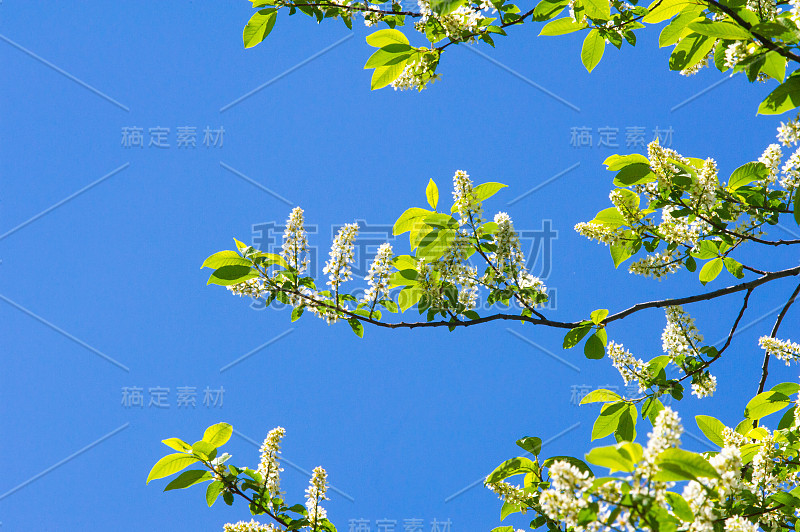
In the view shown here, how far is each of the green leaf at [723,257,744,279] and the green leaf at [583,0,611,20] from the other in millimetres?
1396

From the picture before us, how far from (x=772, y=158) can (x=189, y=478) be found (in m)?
2.89

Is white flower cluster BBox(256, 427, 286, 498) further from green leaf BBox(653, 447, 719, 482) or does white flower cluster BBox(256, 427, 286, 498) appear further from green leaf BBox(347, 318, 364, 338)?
green leaf BBox(653, 447, 719, 482)

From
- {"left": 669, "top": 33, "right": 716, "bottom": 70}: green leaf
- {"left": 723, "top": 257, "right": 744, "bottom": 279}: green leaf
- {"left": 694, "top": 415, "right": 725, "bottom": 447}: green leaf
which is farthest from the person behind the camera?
{"left": 723, "top": 257, "right": 744, "bottom": 279}: green leaf

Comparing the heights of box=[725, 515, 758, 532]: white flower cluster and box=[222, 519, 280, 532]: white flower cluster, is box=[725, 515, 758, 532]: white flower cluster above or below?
below

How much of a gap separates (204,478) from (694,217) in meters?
2.43

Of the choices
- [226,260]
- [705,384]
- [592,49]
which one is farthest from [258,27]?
[705,384]

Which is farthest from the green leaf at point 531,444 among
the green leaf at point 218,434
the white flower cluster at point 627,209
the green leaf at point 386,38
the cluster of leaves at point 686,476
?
the green leaf at point 386,38

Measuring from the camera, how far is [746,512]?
215 centimetres

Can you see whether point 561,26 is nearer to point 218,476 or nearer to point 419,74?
point 419,74

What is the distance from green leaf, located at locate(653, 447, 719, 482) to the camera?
1.37 metres

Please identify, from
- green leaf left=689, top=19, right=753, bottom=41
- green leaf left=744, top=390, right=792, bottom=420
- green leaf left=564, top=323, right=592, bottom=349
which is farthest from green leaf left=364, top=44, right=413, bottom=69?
green leaf left=744, top=390, right=792, bottom=420

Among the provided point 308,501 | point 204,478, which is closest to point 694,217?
point 308,501

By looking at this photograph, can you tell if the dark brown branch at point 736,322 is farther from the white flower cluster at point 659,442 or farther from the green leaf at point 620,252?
the white flower cluster at point 659,442

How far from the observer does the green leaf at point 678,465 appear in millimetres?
1367
